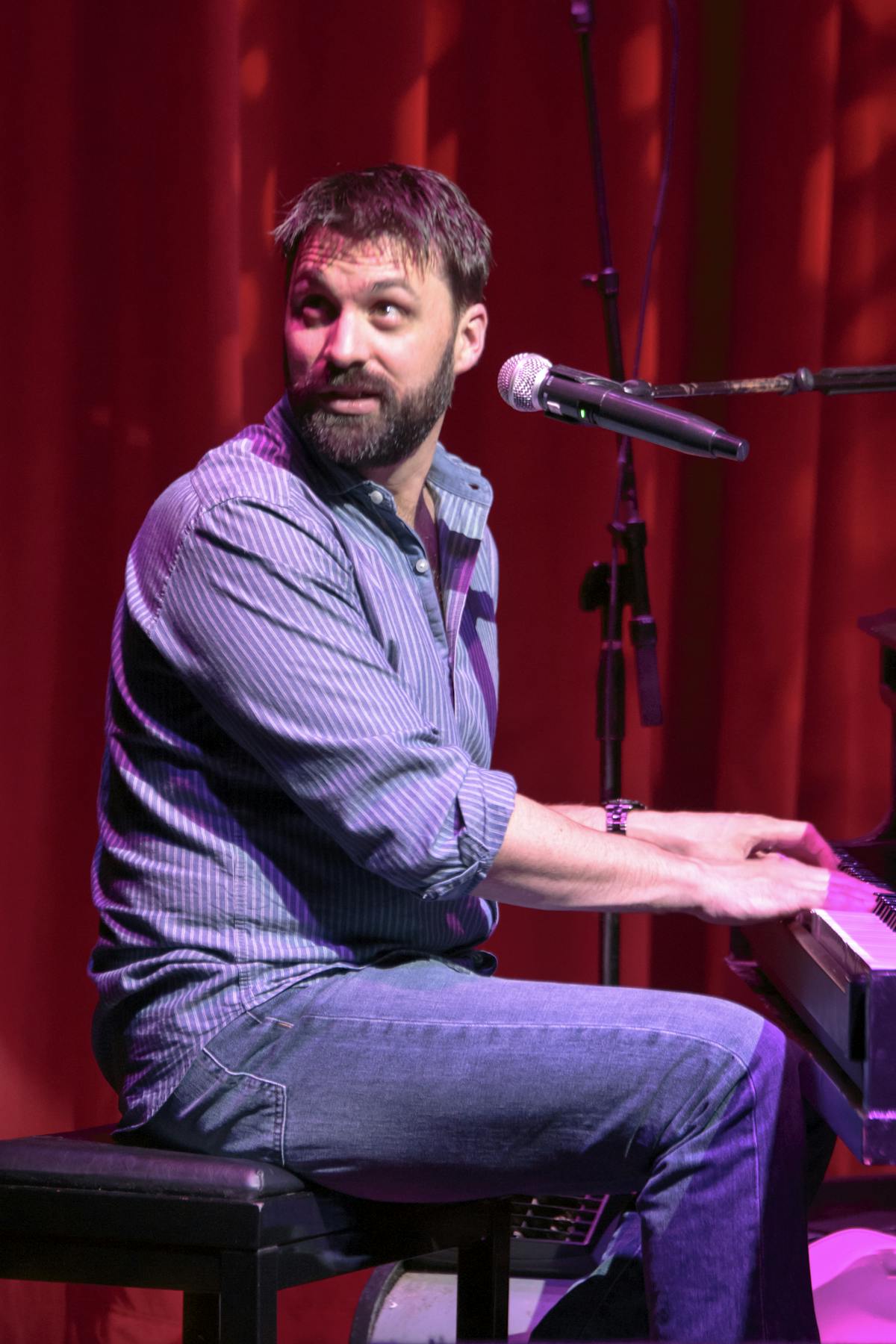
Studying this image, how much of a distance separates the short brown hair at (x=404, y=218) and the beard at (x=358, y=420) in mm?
165

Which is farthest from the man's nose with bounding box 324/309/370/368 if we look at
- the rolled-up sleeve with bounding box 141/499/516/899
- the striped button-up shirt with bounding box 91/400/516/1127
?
the rolled-up sleeve with bounding box 141/499/516/899

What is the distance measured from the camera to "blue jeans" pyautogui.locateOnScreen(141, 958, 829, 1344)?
4.79 ft

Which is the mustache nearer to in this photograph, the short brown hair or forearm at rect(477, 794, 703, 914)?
the short brown hair

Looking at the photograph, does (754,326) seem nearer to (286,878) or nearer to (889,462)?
(889,462)

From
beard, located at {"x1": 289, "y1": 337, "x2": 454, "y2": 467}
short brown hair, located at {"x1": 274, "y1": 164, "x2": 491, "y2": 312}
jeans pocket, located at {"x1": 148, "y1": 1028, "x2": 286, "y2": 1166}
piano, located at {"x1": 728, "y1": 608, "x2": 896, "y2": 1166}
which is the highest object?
Answer: short brown hair, located at {"x1": 274, "y1": 164, "x2": 491, "y2": 312}

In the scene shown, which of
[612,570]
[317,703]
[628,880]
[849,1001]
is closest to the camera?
[849,1001]

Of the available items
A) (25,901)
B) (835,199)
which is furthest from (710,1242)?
(835,199)

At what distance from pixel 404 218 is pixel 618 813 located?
2.52ft

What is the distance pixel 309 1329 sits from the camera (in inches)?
109

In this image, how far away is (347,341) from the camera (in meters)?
1.80

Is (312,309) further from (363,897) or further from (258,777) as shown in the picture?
(363,897)

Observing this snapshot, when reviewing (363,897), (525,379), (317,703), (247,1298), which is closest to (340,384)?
(525,379)

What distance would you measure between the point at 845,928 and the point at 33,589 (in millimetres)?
1541

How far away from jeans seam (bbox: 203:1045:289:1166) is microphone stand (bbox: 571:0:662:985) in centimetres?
89
